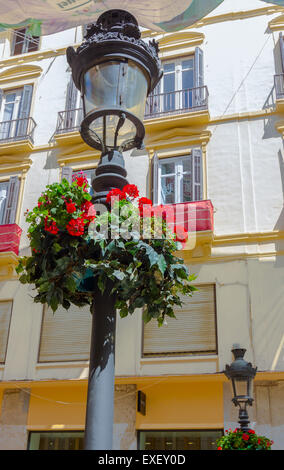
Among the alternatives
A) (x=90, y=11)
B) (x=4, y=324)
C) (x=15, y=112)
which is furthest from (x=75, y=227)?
(x=15, y=112)

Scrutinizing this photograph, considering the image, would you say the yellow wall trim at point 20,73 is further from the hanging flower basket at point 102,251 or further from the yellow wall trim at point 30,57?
the hanging flower basket at point 102,251

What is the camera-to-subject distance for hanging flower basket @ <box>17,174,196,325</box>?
371 centimetres

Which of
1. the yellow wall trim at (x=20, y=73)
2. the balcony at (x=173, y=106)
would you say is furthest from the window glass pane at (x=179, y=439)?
the yellow wall trim at (x=20, y=73)

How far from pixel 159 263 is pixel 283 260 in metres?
9.08

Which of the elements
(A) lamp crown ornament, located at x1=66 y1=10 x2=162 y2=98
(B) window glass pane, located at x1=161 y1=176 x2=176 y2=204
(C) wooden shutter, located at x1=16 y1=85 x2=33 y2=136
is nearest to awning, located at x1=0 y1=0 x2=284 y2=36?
(A) lamp crown ornament, located at x1=66 y1=10 x2=162 y2=98

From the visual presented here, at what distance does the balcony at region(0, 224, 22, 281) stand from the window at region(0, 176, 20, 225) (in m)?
0.76

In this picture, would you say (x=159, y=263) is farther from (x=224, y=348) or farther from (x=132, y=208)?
(x=224, y=348)

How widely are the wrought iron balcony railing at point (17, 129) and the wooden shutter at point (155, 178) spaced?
160 inches

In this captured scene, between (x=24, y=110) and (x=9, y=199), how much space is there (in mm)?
3172

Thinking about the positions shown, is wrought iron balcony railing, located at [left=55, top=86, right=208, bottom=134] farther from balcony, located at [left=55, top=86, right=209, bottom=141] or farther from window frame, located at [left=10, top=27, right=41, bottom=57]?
window frame, located at [left=10, top=27, right=41, bottom=57]

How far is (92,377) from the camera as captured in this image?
11.3ft
